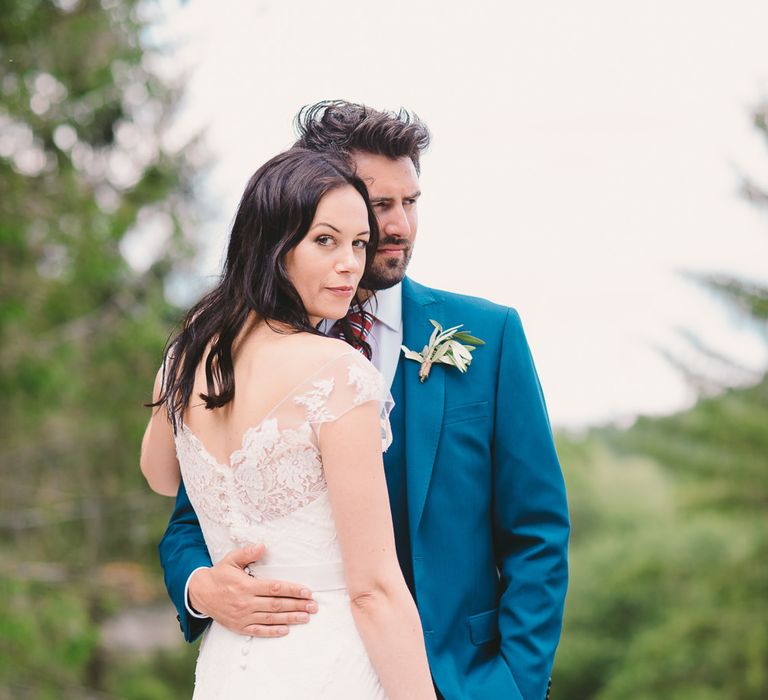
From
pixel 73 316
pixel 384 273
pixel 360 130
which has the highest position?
pixel 360 130

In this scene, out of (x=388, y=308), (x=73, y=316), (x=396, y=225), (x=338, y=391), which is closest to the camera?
(x=338, y=391)

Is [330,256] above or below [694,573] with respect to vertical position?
above

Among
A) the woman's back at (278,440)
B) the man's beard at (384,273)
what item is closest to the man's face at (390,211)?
the man's beard at (384,273)

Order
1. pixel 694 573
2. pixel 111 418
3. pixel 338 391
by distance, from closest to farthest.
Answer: pixel 338 391 → pixel 111 418 → pixel 694 573

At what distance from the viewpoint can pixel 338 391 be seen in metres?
2.06

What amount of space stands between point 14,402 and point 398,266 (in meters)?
8.27

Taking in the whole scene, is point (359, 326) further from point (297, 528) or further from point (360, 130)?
point (297, 528)

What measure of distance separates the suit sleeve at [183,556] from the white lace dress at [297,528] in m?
0.32

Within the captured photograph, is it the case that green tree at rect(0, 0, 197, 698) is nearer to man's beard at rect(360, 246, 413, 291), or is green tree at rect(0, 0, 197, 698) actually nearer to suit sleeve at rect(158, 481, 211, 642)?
suit sleeve at rect(158, 481, 211, 642)

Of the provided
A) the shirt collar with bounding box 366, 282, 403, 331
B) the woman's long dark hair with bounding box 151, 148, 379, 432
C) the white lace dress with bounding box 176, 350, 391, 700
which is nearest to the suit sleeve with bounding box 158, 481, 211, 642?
the white lace dress with bounding box 176, 350, 391, 700

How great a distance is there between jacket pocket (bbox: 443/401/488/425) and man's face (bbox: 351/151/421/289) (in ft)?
1.21

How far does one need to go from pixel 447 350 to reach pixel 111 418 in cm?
1257

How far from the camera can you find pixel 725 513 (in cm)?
1543

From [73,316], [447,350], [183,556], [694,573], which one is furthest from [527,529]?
[694,573]
